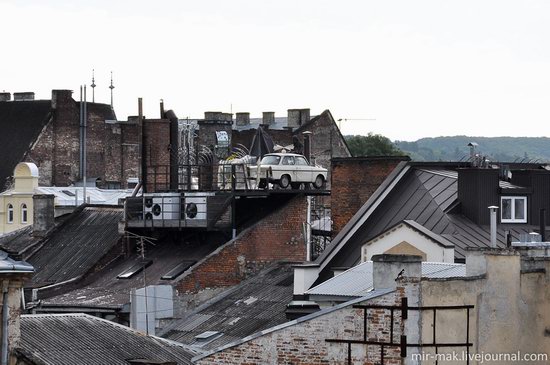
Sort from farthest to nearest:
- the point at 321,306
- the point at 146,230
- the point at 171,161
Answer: the point at 171,161
the point at 146,230
the point at 321,306

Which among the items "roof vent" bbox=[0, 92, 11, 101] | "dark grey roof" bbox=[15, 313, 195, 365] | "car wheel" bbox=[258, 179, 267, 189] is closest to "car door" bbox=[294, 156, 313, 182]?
"car wheel" bbox=[258, 179, 267, 189]

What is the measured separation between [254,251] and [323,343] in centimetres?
2694

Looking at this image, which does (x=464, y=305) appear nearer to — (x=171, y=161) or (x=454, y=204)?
(x=454, y=204)

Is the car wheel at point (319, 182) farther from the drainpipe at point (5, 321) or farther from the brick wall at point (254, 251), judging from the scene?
the drainpipe at point (5, 321)

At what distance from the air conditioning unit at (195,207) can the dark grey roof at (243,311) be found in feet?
11.1

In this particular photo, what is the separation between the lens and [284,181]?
202ft

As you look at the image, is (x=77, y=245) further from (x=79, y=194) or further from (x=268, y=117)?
Result: (x=268, y=117)

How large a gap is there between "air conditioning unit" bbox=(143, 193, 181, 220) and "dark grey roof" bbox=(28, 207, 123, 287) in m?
1.82

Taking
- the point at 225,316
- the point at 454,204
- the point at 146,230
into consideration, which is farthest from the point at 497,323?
the point at 146,230

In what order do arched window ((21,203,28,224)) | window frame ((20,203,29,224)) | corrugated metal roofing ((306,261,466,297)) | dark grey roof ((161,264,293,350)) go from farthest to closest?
arched window ((21,203,28,224)), window frame ((20,203,29,224)), dark grey roof ((161,264,293,350)), corrugated metal roofing ((306,261,466,297))

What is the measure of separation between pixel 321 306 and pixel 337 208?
45.8 ft

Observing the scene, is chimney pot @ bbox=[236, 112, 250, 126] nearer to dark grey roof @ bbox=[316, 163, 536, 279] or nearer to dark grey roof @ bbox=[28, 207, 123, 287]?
dark grey roof @ bbox=[28, 207, 123, 287]

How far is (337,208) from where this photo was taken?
55938 millimetres

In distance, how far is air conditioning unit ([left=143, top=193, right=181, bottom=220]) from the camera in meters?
61.2
